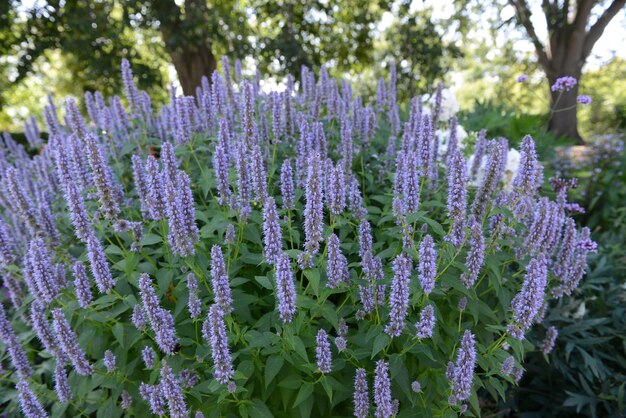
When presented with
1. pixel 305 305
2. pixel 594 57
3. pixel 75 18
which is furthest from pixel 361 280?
pixel 594 57

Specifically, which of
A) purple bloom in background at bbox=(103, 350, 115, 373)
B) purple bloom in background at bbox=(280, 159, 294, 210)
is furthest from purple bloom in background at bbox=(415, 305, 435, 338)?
purple bloom in background at bbox=(103, 350, 115, 373)

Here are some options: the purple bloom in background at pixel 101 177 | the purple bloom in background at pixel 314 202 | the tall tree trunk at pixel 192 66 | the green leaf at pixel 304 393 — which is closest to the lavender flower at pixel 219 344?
the green leaf at pixel 304 393

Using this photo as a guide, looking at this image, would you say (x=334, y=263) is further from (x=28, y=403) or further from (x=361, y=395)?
(x=28, y=403)

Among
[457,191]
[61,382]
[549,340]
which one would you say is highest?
[457,191]

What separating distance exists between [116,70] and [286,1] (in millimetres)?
5613

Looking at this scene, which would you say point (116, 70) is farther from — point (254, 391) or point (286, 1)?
point (254, 391)

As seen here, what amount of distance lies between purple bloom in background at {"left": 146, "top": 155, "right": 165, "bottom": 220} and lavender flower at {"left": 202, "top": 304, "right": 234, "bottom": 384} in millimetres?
728

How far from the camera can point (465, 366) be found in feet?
A: 7.68

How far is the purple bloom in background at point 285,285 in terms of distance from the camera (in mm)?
2137

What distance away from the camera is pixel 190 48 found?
12.0 metres

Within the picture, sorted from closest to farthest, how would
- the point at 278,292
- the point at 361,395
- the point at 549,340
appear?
1. the point at 278,292
2. the point at 361,395
3. the point at 549,340

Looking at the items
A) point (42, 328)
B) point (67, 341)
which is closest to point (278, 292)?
point (67, 341)

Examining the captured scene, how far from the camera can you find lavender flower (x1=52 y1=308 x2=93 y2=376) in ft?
8.07

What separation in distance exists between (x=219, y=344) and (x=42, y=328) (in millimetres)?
1216
